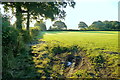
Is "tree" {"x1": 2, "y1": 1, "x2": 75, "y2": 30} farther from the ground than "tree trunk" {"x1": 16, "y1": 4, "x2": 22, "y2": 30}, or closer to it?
farther from the ground

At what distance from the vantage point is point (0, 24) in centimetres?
426

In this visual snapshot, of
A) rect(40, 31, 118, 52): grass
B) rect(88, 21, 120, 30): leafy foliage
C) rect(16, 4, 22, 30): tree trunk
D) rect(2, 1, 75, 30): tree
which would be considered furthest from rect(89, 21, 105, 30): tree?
rect(16, 4, 22, 30): tree trunk

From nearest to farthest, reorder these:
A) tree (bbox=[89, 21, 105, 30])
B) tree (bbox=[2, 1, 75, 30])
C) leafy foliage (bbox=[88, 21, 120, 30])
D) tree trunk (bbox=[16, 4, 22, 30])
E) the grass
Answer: the grass
tree trunk (bbox=[16, 4, 22, 30])
tree (bbox=[2, 1, 75, 30])
leafy foliage (bbox=[88, 21, 120, 30])
tree (bbox=[89, 21, 105, 30])

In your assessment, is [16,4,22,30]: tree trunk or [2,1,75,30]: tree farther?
[2,1,75,30]: tree

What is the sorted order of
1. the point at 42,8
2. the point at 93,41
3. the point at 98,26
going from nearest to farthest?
1. the point at 93,41
2. the point at 42,8
3. the point at 98,26

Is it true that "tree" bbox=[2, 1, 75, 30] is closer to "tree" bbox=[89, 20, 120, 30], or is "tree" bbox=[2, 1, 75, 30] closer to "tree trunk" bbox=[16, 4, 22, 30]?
"tree trunk" bbox=[16, 4, 22, 30]

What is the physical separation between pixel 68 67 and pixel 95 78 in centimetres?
131

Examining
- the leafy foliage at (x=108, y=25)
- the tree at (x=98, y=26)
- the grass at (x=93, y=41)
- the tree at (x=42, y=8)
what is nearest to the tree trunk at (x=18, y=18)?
the tree at (x=42, y=8)

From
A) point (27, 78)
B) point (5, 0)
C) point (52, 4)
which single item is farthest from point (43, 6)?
point (27, 78)

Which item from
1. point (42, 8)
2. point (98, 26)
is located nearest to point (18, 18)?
point (42, 8)

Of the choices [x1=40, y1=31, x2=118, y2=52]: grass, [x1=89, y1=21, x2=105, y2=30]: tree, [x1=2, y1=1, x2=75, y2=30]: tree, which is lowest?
[x1=40, y1=31, x2=118, y2=52]: grass

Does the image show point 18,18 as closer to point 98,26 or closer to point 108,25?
point 108,25

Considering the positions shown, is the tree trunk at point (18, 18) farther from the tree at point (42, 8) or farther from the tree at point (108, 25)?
the tree at point (108, 25)

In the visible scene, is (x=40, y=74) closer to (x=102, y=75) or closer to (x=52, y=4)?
(x=102, y=75)
